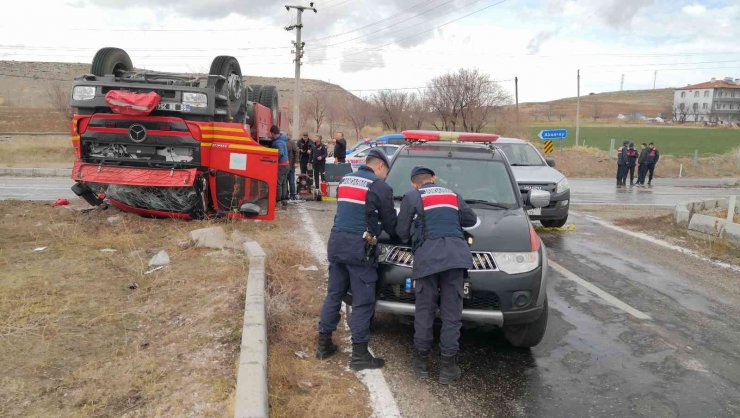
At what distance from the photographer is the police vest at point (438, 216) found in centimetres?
410

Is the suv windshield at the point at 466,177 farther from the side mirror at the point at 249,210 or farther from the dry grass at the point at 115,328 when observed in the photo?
the side mirror at the point at 249,210

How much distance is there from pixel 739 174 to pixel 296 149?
2750cm

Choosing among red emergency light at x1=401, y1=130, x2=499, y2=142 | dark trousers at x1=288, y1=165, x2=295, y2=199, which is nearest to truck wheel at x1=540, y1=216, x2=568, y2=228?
red emergency light at x1=401, y1=130, x2=499, y2=142

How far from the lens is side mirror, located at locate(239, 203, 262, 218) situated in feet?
28.2

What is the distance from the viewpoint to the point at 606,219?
41.2ft

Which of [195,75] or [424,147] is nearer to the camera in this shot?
[424,147]

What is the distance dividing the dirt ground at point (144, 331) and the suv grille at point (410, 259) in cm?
91

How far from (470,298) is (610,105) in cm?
16235

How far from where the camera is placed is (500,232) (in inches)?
182

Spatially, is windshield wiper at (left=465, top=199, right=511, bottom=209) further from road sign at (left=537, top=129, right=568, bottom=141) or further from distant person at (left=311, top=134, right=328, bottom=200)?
road sign at (left=537, top=129, right=568, bottom=141)

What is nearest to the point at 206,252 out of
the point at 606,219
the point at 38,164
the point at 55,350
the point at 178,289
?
the point at 178,289

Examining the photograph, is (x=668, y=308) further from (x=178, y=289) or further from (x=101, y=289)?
(x=101, y=289)

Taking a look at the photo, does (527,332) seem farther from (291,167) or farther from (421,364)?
(291,167)

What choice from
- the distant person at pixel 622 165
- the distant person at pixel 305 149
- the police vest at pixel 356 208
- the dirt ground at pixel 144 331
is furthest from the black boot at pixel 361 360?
the distant person at pixel 622 165
